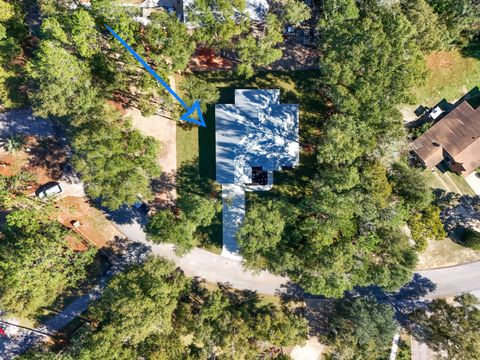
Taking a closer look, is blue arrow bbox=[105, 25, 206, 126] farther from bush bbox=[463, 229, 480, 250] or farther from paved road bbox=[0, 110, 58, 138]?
bush bbox=[463, 229, 480, 250]

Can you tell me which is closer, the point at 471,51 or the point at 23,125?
the point at 23,125

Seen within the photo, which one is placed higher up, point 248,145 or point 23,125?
point 23,125

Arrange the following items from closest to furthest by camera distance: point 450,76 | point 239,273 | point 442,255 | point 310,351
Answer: point 239,273
point 450,76
point 310,351
point 442,255

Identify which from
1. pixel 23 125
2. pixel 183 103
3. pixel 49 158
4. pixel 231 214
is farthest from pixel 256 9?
pixel 23 125

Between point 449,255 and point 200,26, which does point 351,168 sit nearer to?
point 449,255

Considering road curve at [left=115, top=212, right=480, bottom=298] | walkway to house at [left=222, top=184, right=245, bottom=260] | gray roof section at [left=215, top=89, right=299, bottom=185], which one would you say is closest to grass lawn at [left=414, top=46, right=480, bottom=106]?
gray roof section at [left=215, top=89, right=299, bottom=185]

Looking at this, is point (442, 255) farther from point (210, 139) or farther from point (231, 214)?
point (210, 139)
